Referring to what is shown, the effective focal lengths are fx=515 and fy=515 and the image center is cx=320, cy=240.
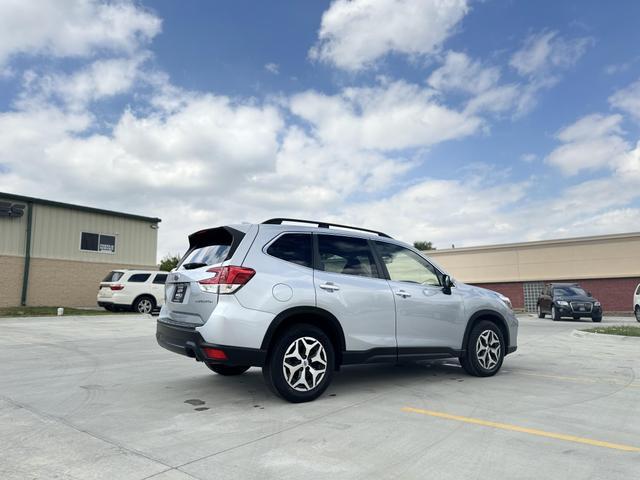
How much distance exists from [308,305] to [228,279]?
854 mm

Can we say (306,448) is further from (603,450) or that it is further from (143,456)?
(603,450)

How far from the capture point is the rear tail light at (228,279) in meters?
4.95

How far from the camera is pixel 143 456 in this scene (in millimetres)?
3641

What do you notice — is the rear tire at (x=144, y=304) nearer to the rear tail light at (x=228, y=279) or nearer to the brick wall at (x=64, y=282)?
the brick wall at (x=64, y=282)

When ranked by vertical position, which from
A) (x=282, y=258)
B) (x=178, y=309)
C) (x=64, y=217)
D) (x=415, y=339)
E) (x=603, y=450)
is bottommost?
(x=603, y=450)

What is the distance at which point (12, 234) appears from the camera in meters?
22.6

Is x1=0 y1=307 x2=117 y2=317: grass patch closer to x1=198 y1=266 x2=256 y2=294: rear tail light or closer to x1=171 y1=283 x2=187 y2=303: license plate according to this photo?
x1=171 y1=283 x2=187 y2=303: license plate

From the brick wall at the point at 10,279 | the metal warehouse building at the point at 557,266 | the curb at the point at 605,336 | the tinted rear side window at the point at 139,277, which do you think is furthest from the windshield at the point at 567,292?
the brick wall at the point at 10,279

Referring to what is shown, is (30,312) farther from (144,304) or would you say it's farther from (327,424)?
(327,424)

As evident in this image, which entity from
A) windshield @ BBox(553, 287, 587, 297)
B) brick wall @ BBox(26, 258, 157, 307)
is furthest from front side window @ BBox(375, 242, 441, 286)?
brick wall @ BBox(26, 258, 157, 307)

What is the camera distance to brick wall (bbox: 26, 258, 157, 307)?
917 inches

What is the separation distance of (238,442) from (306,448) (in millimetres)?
551

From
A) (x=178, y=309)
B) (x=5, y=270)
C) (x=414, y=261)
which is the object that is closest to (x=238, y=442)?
(x=178, y=309)

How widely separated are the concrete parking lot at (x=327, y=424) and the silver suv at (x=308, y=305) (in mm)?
441
